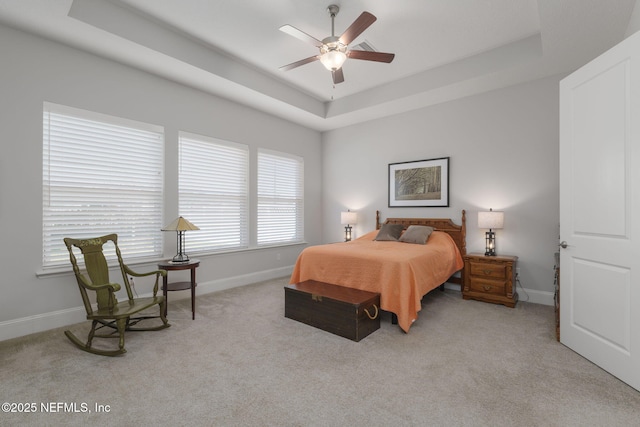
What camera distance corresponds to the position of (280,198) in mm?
5742

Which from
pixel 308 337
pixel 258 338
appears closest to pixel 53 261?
pixel 258 338

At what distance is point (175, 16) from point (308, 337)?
3.60 meters

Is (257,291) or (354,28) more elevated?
(354,28)

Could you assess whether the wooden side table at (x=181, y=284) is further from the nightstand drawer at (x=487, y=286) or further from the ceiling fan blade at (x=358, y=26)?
the nightstand drawer at (x=487, y=286)

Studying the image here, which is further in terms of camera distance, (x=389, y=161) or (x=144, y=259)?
(x=389, y=161)

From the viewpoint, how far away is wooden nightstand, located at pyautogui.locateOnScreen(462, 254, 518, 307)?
12.6 ft

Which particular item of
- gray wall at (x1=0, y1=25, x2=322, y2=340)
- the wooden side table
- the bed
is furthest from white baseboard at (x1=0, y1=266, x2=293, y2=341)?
→ the bed

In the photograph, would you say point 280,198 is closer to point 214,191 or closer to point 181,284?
point 214,191

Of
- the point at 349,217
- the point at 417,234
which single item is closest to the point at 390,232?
the point at 417,234

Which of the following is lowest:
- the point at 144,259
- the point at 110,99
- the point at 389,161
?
the point at 144,259

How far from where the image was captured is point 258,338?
2.91 metres

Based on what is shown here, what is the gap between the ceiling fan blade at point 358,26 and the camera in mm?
2414

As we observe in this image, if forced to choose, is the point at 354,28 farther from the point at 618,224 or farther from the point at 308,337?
the point at 308,337

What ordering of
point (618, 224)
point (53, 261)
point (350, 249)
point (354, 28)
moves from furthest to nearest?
point (350, 249)
point (53, 261)
point (354, 28)
point (618, 224)
